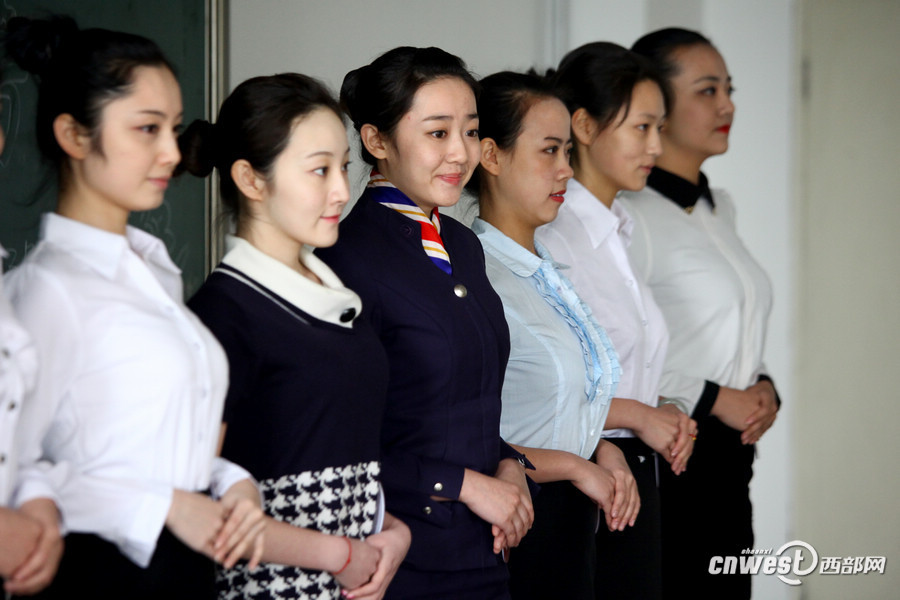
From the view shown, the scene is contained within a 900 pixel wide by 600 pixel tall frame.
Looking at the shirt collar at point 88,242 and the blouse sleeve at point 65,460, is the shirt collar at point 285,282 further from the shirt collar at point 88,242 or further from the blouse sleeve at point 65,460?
the blouse sleeve at point 65,460

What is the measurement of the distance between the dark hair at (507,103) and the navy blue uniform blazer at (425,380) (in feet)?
1.70

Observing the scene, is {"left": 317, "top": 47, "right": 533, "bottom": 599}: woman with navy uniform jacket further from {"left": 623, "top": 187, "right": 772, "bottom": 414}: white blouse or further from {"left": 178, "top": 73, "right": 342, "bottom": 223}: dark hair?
{"left": 623, "top": 187, "right": 772, "bottom": 414}: white blouse

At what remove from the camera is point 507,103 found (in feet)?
7.80

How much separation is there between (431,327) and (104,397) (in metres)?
0.68

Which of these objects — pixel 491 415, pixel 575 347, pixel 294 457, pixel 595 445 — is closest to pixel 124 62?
pixel 294 457

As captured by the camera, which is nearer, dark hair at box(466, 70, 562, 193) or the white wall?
dark hair at box(466, 70, 562, 193)

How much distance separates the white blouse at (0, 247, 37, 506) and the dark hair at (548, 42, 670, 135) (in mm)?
1746

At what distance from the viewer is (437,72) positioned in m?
2.01

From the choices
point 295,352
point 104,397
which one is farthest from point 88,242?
point 295,352

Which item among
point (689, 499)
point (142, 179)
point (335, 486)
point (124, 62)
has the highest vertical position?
point (124, 62)

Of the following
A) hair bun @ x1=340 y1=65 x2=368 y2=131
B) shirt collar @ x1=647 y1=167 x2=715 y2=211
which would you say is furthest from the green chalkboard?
shirt collar @ x1=647 y1=167 x2=715 y2=211

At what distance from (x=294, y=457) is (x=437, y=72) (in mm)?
850

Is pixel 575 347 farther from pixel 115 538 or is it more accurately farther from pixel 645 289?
pixel 115 538

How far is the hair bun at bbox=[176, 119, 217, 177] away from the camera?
1.63m
